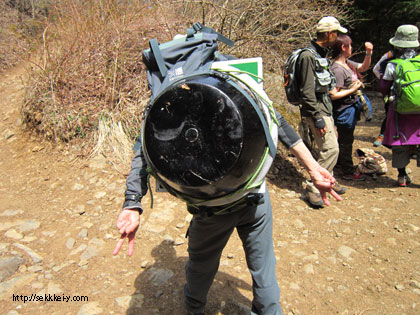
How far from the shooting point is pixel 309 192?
3.93 m

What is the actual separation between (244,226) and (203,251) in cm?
30

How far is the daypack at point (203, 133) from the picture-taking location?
133cm

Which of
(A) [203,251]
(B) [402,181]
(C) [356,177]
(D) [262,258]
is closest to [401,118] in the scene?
(B) [402,181]

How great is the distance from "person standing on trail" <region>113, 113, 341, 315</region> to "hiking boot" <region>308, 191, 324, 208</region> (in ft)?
6.87

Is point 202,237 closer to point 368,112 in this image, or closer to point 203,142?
point 203,142

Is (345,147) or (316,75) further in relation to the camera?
(345,147)

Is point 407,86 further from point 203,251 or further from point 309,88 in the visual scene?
point 203,251

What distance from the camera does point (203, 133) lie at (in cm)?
132

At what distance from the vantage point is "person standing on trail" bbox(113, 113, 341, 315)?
64.4 inches

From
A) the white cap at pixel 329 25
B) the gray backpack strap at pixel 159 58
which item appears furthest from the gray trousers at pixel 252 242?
the white cap at pixel 329 25

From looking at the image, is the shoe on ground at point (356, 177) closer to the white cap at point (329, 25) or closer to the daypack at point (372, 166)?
the daypack at point (372, 166)

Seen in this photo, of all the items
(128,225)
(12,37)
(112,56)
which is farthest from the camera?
(12,37)

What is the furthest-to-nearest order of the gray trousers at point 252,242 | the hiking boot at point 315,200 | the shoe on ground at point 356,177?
the shoe on ground at point 356,177 → the hiking boot at point 315,200 → the gray trousers at point 252,242

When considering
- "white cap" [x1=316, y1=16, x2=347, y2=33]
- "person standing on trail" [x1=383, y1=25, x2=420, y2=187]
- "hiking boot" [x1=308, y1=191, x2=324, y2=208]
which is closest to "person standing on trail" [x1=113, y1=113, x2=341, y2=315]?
"hiking boot" [x1=308, y1=191, x2=324, y2=208]
